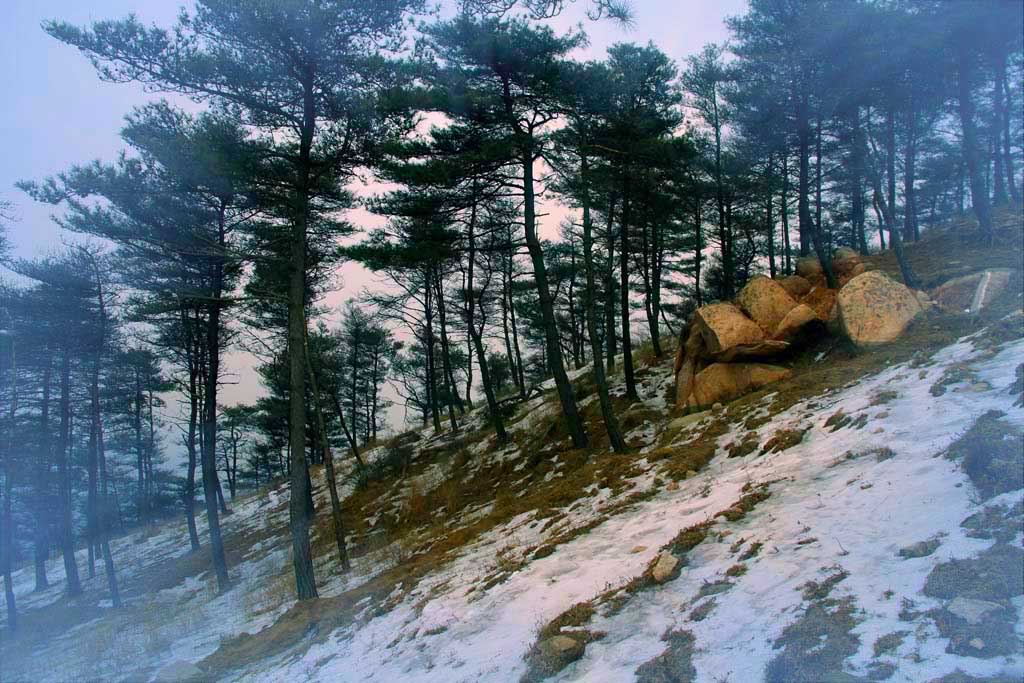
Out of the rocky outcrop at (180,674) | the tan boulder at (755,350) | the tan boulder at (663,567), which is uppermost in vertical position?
the tan boulder at (755,350)

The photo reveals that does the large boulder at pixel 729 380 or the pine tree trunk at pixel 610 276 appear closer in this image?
the large boulder at pixel 729 380

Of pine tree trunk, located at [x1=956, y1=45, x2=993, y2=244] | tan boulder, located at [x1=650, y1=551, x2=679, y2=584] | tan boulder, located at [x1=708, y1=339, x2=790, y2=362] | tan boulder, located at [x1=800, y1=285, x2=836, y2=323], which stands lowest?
tan boulder, located at [x1=650, y1=551, x2=679, y2=584]

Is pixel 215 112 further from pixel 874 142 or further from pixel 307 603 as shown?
pixel 874 142

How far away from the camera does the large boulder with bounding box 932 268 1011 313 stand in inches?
407

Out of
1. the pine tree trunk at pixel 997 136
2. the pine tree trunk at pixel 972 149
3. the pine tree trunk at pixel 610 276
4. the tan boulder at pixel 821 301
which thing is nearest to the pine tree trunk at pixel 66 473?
the pine tree trunk at pixel 610 276

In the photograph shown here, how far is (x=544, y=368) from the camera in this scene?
126 ft

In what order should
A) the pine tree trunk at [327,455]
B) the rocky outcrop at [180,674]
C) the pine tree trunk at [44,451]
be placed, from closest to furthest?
the rocky outcrop at [180,674], the pine tree trunk at [327,455], the pine tree trunk at [44,451]

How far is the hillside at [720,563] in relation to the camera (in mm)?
3672

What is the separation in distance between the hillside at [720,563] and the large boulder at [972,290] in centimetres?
46

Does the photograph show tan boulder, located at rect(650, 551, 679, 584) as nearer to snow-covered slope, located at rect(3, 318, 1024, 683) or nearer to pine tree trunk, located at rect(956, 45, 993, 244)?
snow-covered slope, located at rect(3, 318, 1024, 683)

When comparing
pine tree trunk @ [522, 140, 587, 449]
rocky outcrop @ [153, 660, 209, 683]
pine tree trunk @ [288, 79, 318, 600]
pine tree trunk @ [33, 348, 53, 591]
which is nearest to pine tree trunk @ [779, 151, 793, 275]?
pine tree trunk @ [522, 140, 587, 449]

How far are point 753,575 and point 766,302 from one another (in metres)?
10.8

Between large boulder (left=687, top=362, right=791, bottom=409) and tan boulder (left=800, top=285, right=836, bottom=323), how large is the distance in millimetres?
1869

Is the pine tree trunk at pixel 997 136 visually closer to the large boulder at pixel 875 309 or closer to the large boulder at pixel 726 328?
the large boulder at pixel 875 309
